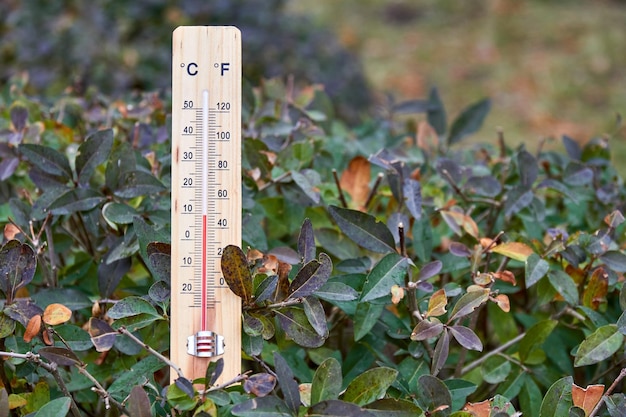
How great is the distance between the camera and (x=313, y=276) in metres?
1.11

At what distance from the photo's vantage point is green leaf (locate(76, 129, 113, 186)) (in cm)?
139

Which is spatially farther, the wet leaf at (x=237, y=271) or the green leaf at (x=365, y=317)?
the green leaf at (x=365, y=317)

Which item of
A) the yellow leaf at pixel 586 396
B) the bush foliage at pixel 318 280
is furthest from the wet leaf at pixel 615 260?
A: the yellow leaf at pixel 586 396

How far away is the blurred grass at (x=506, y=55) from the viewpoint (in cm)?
613

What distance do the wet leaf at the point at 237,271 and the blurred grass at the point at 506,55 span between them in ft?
15.2

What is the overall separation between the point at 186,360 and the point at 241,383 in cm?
9

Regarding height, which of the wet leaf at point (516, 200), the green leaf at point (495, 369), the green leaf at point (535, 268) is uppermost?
the wet leaf at point (516, 200)

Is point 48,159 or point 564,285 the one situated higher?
point 48,159

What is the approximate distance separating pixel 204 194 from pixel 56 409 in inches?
15.1

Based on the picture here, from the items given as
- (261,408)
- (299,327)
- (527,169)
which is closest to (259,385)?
(261,408)

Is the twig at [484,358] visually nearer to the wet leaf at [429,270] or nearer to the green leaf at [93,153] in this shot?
the wet leaf at [429,270]

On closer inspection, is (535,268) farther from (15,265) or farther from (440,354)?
(15,265)

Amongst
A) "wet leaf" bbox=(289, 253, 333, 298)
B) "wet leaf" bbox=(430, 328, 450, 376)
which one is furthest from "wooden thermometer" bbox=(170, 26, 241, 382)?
"wet leaf" bbox=(430, 328, 450, 376)

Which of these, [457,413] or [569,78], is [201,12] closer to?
[457,413]
